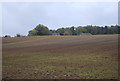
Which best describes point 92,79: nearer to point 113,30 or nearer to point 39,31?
point 39,31

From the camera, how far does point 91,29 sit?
117 meters

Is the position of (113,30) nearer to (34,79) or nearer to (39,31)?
(39,31)

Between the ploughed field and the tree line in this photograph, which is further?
the tree line

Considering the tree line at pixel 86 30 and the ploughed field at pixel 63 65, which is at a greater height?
the tree line at pixel 86 30

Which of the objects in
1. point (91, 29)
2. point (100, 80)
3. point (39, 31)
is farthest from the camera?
point (91, 29)

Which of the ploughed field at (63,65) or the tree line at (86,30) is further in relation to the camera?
the tree line at (86,30)

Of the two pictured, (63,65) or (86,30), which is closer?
(63,65)

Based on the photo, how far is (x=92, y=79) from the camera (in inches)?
393

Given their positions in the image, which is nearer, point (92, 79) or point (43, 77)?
point (92, 79)

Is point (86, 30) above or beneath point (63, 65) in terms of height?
above

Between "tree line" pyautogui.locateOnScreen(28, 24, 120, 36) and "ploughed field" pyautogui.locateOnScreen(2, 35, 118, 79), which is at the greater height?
"tree line" pyautogui.locateOnScreen(28, 24, 120, 36)

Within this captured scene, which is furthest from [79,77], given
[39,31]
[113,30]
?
[113,30]

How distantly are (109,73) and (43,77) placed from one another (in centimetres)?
431

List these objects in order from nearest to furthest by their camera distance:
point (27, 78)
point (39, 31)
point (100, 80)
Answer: point (100, 80) → point (27, 78) → point (39, 31)
